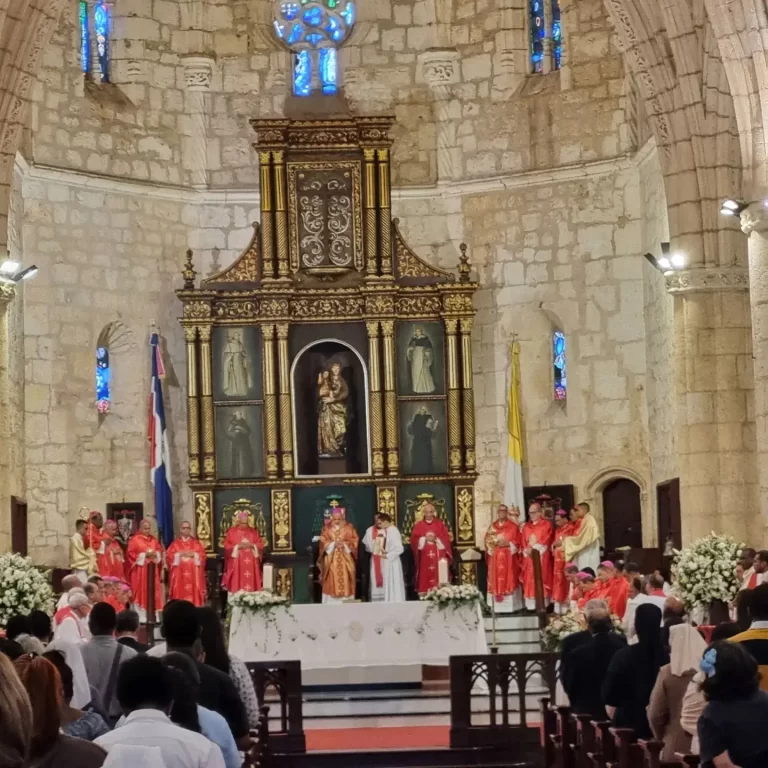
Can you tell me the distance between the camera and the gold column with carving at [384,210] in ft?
80.6

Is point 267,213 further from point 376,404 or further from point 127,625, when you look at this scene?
point 127,625

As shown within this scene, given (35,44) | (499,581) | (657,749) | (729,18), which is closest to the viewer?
(657,749)

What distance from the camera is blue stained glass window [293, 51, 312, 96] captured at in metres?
27.0

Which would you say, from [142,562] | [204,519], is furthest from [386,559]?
[204,519]

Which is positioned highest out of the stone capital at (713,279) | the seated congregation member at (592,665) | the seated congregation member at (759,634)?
the stone capital at (713,279)

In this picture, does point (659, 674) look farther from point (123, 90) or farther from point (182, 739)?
point (123, 90)

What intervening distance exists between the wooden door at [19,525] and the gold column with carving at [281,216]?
489 centimetres

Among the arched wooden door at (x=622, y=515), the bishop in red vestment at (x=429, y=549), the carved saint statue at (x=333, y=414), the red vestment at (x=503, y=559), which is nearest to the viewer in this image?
the red vestment at (x=503, y=559)

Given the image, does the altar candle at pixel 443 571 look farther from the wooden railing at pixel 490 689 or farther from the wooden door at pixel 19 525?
the wooden railing at pixel 490 689

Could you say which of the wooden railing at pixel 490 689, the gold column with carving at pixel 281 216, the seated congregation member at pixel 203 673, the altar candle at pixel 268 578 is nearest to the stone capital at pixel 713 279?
the altar candle at pixel 268 578

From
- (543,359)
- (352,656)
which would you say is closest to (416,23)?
(543,359)

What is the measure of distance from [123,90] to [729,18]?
11.3m

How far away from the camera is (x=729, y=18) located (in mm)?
17297

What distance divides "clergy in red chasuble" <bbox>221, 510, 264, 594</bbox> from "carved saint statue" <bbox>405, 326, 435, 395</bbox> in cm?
325
